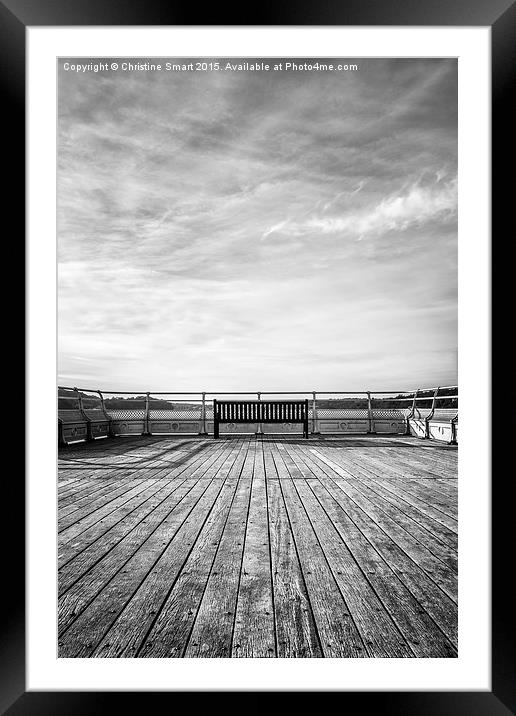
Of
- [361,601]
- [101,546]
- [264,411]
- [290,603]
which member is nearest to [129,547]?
[101,546]

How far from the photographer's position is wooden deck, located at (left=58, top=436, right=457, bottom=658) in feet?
5.21

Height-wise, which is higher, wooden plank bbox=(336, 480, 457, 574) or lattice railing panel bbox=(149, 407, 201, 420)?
wooden plank bbox=(336, 480, 457, 574)

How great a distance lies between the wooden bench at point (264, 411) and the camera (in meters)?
9.29

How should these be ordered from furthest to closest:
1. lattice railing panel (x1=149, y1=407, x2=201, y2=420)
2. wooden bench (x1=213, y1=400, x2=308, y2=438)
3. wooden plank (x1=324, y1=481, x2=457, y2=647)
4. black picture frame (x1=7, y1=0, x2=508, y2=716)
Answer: lattice railing panel (x1=149, y1=407, x2=201, y2=420)
wooden bench (x1=213, y1=400, x2=308, y2=438)
wooden plank (x1=324, y1=481, x2=457, y2=647)
black picture frame (x1=7, y1=0, x2=508, y2=716)

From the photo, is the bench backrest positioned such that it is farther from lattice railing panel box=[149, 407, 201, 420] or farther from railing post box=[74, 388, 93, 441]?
railing post box=[74, 388, 93, 441]

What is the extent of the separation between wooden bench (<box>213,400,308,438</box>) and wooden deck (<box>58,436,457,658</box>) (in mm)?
4368

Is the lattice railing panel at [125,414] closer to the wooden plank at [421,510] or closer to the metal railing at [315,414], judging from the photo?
the metal railing at [315,414]

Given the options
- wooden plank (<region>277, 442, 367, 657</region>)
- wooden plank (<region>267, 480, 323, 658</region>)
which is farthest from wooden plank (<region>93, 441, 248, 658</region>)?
wooden plank (<region>277, 442, 367, 657</region>)

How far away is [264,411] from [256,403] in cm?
24

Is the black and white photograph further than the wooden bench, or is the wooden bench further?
the wooden bench
